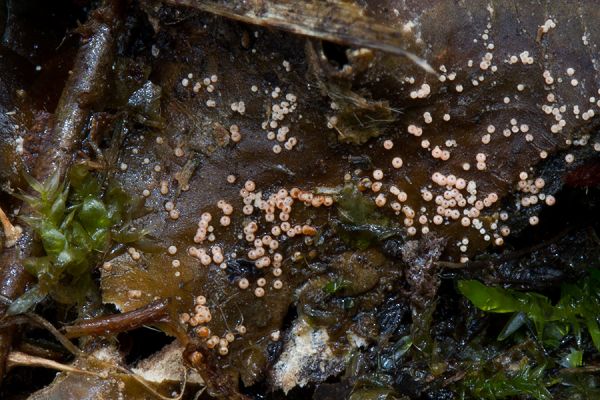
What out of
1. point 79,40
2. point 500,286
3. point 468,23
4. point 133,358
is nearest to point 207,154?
point 79,40

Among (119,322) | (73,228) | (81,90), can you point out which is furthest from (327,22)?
(119,322)

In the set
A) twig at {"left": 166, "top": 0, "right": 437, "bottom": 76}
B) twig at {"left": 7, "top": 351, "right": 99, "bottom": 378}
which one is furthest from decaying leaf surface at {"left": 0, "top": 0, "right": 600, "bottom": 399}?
twig at {"left": 166, "top": 0, "right": 437, "bottom": 76}

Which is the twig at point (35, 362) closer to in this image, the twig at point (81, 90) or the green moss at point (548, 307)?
the twig at point (81, 90)

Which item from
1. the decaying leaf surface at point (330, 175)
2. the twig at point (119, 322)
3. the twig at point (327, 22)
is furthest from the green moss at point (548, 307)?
the twig at point (119, 322)

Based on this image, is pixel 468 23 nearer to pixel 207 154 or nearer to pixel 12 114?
pixel 207 154

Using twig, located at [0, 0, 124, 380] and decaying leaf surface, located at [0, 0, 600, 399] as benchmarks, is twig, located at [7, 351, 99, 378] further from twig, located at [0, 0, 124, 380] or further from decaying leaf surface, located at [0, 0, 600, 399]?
twig, located at [0, 0, 124, 380]

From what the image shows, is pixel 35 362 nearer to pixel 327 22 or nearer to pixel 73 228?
pixel 73 228
